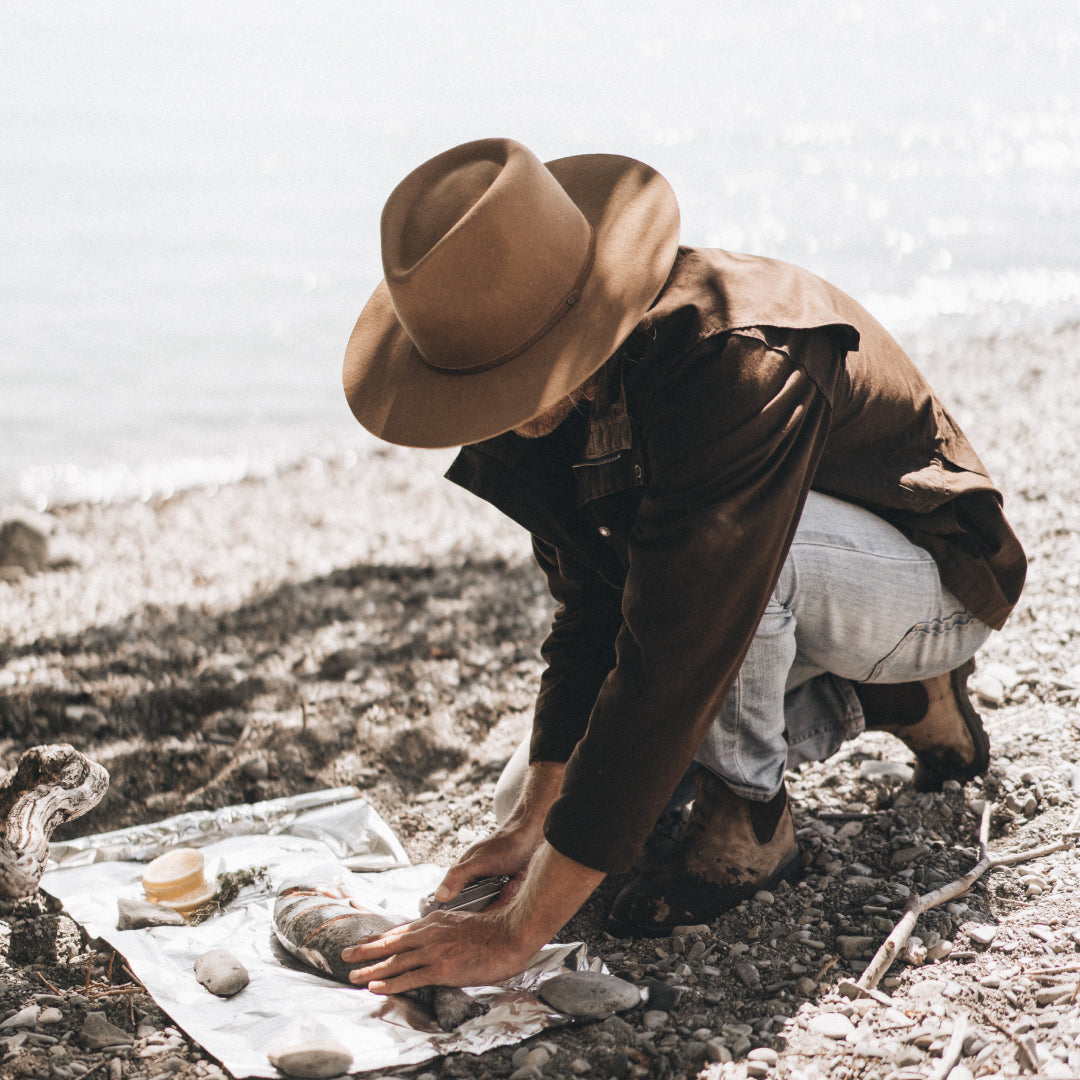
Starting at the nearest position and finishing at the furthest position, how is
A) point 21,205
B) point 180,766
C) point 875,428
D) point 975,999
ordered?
point 975,999 < point 875,428 < point 180,766 < point 21,205

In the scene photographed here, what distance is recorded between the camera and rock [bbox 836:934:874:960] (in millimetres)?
2332

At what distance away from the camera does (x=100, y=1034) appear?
219 cm

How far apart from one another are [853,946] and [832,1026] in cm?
27

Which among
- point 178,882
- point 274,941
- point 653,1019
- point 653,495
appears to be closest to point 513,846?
point 653,1019

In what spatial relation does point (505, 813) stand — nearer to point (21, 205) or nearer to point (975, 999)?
point (975, 999)

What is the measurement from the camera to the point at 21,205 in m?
17.6

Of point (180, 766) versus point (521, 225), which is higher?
point (521, 225)

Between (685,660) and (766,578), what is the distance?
0.66 ft

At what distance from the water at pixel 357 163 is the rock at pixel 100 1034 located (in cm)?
569

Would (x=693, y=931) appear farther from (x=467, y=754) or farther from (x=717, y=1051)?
(x=467, y=754)

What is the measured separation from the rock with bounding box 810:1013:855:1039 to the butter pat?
1423mm

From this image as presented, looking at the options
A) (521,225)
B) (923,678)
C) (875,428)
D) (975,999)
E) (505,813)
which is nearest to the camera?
(521,225)

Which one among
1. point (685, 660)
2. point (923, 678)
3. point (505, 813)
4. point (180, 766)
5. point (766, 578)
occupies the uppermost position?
point (766, 578)

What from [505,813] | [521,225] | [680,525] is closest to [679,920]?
[505,813]
